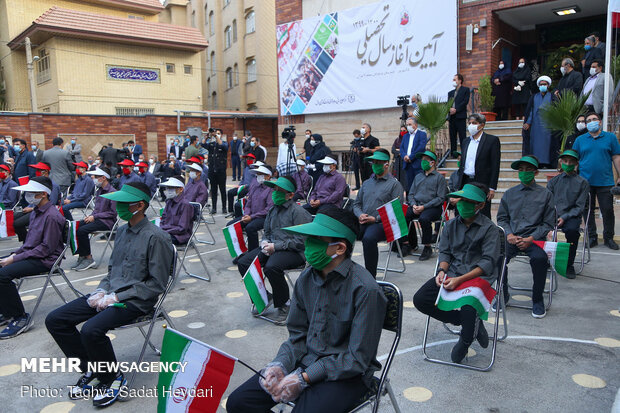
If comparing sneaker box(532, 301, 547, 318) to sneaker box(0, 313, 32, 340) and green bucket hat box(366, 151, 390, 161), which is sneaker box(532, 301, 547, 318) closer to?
green bucket hat box(366, 151, 390, 161)

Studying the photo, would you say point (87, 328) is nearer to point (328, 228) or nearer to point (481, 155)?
point (328, 228)

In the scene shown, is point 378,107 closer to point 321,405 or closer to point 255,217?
point 255,217

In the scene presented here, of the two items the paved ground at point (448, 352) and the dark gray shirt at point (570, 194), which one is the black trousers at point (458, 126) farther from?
the paved ground at point (448, 352)

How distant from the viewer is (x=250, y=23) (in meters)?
29.4

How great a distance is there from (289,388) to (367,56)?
46.5 ft

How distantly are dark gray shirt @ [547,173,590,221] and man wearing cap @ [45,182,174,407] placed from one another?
183 inches

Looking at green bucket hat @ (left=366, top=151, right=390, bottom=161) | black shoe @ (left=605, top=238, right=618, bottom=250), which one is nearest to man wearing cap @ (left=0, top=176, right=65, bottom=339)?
green bucket hat @ (left=366, top=151, right=390, bottom=161)

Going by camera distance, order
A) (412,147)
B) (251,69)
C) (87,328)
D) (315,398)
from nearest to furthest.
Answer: (315,398) → (87,328) → (412,147) → (251,69)

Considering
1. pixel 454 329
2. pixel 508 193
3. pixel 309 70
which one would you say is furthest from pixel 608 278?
pixel 309 70

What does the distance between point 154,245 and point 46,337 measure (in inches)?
70.7

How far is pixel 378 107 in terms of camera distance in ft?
49.3

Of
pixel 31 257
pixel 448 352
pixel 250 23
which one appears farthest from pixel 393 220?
pixel 250 23

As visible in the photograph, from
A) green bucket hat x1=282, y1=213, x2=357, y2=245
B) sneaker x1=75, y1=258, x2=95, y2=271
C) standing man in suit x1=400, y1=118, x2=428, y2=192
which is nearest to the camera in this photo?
green bucket hat x1=282, y1=213, x2=357, y2=245

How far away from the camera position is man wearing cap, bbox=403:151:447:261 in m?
6.62
